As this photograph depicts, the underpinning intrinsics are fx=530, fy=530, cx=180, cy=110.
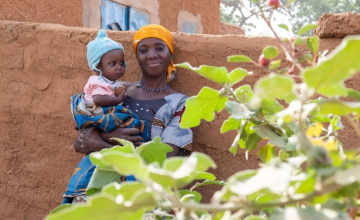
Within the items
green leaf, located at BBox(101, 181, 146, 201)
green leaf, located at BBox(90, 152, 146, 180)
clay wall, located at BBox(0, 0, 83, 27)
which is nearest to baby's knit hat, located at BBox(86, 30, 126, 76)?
clay wall, located at BBox(0, 0, 83, 27)

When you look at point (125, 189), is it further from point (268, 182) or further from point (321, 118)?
point (321, 118)

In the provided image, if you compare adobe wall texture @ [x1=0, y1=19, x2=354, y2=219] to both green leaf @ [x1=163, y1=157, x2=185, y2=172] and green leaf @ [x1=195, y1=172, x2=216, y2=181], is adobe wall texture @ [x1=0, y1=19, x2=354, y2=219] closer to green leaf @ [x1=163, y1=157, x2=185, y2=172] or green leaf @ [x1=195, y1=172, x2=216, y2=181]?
green leaf @ [x1=195, y1=172, x2=216, y2=181]

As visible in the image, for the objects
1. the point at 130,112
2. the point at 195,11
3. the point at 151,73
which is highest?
the point at 195,11

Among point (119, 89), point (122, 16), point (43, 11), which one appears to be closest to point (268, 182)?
point (119, 89)

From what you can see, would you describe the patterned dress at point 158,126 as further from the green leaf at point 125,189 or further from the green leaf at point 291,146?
the green leaf at point 125,189

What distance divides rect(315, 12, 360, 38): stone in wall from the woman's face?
2.76 ft

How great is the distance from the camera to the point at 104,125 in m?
2.71

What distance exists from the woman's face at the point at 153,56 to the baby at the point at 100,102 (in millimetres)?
111

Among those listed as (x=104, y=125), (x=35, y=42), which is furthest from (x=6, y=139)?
(x=104, y=125)

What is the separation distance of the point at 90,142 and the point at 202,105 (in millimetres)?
1546

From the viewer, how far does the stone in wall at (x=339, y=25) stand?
271 centimetres

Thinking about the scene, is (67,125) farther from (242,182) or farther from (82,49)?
(242,182)

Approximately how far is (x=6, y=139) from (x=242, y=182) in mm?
2675

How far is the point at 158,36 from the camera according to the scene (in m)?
2.92
